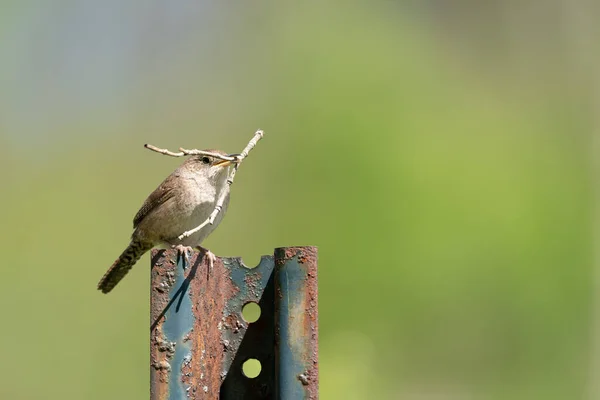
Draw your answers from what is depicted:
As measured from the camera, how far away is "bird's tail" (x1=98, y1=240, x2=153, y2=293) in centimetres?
322

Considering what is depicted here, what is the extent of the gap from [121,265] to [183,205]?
1.85ft

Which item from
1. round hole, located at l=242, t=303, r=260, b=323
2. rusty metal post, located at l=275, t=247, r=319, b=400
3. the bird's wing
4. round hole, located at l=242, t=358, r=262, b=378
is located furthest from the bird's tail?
rusty metal post, located at l=275, t=247, r=319, b=400

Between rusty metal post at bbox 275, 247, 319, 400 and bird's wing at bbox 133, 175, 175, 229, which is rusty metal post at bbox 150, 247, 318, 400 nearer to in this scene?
rusty metal post at bbox 275, 247, 319, 400

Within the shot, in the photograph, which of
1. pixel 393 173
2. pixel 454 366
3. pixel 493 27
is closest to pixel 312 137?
pixel 393 173

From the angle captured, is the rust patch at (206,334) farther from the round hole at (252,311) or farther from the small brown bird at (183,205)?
the small brown bird at (183,205)

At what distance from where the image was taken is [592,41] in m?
9.45

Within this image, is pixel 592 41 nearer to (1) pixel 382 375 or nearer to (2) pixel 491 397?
(2) pixel 491 397

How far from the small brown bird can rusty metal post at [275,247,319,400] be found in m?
1.20

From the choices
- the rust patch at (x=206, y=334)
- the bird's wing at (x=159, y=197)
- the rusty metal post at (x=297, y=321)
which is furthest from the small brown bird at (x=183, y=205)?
the rusty metal post at (x=297, y=321)

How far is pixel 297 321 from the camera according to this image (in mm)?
1527

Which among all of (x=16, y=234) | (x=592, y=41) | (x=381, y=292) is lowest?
(x=381, y=292)

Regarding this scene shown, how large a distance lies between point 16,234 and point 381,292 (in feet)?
10.3

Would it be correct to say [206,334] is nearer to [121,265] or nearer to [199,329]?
[199,329]

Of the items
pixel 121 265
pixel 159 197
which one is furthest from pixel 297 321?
pixel 121 265
